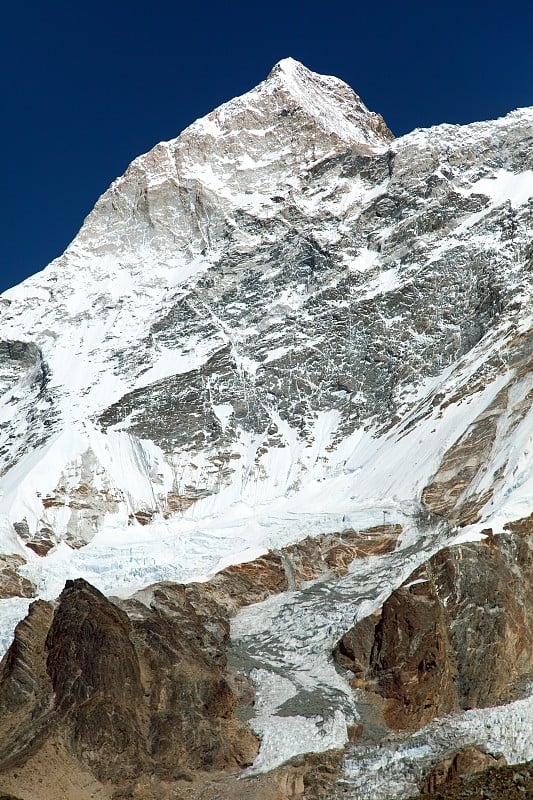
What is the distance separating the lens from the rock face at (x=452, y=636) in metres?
55.8

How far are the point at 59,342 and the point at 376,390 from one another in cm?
4652

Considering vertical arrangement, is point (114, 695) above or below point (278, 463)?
above

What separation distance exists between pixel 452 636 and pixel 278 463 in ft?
175

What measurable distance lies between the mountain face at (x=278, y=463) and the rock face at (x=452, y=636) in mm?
174

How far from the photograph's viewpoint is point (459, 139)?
501 feet

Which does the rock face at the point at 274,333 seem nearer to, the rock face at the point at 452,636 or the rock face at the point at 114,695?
the rock face at the point at 452,636

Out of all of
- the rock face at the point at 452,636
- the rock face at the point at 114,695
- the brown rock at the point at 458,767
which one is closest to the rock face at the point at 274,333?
the rock face at the point at 452,636

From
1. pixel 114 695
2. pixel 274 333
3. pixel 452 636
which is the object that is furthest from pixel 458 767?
pixel 274 333

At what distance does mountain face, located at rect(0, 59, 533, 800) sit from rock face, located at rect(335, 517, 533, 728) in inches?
6.8

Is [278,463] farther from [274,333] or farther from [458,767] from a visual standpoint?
[458,767]

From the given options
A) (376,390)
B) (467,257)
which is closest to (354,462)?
(376,390)

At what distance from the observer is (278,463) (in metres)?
111

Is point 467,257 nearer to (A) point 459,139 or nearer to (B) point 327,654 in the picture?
(A) point 459,139

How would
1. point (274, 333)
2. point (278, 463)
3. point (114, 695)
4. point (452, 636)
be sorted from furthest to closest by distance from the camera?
point (274, 333), point (278, 463), point (452, 636), point (114, 695)
